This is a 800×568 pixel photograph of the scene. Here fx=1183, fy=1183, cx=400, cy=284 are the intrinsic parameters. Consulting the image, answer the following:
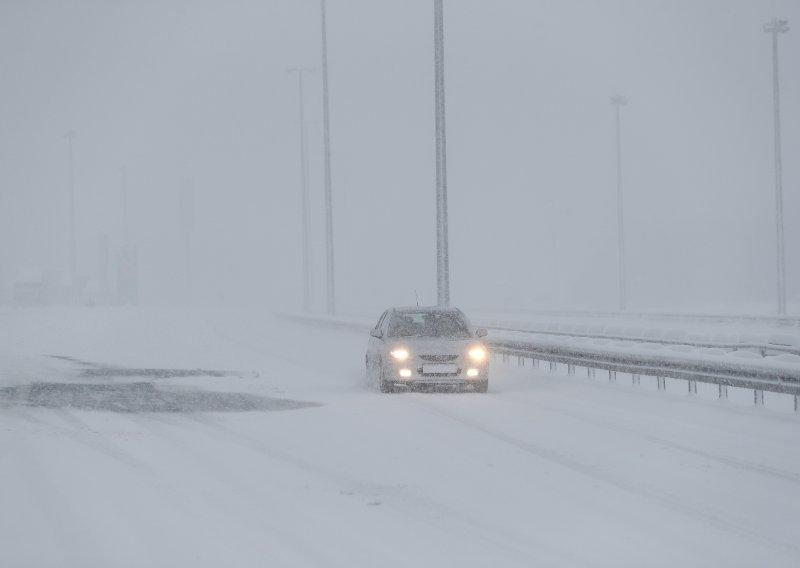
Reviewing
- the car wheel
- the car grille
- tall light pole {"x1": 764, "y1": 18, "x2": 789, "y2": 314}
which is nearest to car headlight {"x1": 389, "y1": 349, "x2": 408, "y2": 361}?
the car grille

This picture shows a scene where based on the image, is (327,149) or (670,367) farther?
(327,149)

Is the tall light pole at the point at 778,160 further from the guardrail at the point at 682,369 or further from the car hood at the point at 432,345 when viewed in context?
the car hood at the point at 432,345

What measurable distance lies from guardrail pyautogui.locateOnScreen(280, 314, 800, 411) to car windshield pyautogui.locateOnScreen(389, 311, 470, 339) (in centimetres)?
263

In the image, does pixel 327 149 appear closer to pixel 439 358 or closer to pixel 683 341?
pixel 683 341

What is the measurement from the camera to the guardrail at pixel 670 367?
48.5ft

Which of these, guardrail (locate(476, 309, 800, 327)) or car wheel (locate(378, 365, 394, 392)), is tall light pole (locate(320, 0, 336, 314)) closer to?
guardrail (locate(476, 309, 800, 327))

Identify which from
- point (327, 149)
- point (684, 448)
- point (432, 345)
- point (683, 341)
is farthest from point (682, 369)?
point (327, 149)

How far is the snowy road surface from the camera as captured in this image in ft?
23.4

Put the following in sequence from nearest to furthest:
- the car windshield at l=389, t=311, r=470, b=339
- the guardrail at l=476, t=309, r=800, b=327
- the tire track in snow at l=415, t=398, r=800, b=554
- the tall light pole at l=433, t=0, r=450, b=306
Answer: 1. the tire track in snow at l=415, t=398, r=800, b=554
2. the car windshield at l=389, t=311, r=470, b=339
3. the tall light pole at l=433, t=0, r=450, b=306
4. the guardrail at l=476, t=309, r=800, b=327

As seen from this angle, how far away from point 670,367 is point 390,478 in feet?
28.7

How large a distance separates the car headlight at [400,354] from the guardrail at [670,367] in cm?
369

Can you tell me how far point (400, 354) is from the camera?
1778cm

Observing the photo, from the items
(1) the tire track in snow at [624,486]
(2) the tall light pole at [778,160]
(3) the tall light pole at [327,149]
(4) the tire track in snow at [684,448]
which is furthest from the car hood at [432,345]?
(3) the tall light pole at [327,149]

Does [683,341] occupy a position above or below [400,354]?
below
